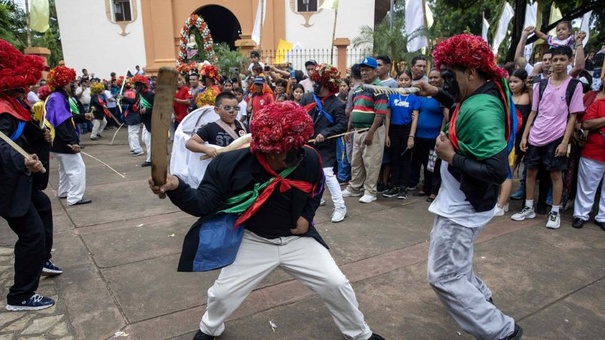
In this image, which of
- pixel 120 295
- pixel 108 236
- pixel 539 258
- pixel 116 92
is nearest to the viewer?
pixel 120 295

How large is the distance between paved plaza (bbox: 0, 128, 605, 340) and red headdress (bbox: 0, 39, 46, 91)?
1872 mm

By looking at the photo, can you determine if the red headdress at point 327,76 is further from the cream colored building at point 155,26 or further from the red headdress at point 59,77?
the cream colored building at point 155,26

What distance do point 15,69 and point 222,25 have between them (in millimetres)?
26112

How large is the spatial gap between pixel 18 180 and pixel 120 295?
1.28 meters

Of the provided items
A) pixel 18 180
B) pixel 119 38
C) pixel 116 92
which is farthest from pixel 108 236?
pixel 119 38

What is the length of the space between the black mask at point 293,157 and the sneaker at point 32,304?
8.35ft

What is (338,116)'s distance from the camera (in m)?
5.66

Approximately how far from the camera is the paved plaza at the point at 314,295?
331 centimetres

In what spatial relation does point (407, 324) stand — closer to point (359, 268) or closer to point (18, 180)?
point (359, 268)

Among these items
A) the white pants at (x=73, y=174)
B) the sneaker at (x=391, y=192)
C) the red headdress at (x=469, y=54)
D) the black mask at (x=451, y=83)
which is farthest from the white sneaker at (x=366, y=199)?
the white pants at (x=73, y=174)

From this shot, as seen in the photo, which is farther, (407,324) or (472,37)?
(407,324)

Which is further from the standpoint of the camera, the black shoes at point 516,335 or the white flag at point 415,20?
the white flag at point 415,20

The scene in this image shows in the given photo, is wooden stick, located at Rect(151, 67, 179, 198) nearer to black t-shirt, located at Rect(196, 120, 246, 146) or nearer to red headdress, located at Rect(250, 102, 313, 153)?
red headdress, located at Rect(250, 102, 313, 153)

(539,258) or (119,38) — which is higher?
(119,38)
